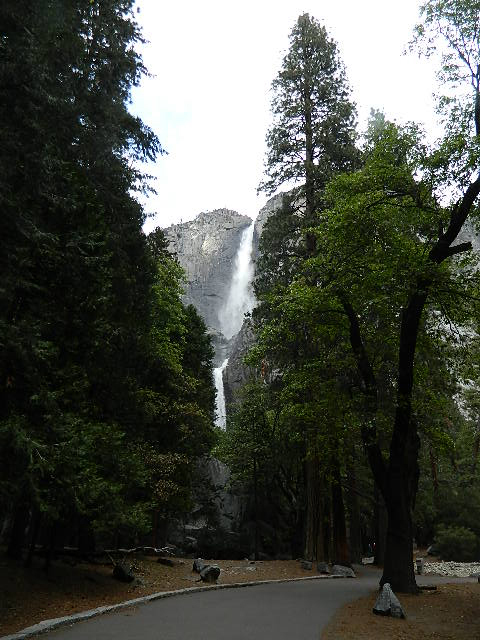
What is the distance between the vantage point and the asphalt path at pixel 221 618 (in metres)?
7.29

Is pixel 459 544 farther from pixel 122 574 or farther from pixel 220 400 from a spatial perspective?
pixel 122 574

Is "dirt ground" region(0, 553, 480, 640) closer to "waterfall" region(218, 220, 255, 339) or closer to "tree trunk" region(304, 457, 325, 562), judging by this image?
"tree trunk" region(304, 457, 325, 562)

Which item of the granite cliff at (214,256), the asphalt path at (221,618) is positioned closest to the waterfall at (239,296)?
the granite cliff at (214,256)

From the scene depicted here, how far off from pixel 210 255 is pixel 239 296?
16239 millimetres

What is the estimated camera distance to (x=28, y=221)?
8.45m

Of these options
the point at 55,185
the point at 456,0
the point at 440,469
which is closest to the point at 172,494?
the point at 55,185

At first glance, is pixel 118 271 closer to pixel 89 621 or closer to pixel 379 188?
pixel 379 188

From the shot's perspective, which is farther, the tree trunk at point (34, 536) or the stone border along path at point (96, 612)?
the tree trunk at point (34, 536)

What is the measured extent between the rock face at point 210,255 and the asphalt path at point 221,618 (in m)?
74.3

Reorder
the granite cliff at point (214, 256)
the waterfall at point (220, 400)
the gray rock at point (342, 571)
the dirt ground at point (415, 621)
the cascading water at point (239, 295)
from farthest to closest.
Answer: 1. the granite cliff at point (214, 256)
2. the cascading water at point (239, 295)
3. the waterfall at point (220, 400)
4. the gray rock at point (342, 571)
5. the dirt ground at point (415, 621)

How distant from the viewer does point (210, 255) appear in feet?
339

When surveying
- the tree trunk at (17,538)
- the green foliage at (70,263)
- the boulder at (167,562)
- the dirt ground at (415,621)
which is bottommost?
the dirt ground at (415,621)

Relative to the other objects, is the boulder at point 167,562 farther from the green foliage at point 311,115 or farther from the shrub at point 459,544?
the shrub at point 459,544

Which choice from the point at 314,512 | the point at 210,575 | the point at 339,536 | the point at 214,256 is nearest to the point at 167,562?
the point at 210,575
